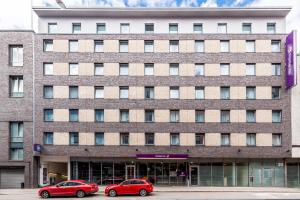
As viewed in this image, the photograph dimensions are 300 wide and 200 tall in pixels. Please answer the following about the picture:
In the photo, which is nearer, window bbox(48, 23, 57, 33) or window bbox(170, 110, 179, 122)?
window bbox(170, 110, 179, 122)

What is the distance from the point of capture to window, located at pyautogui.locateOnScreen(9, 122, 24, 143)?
3209cm

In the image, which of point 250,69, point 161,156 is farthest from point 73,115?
point 250,69

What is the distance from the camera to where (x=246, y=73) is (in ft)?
107

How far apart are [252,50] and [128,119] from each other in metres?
16.0

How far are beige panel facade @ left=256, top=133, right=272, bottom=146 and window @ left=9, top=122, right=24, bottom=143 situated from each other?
26038mm

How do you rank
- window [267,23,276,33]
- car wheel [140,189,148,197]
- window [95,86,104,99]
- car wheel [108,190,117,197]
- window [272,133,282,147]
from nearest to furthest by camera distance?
car wheel [140,189,148,197] → car wheel [108,190,117,197] → window [272,133,282,147] → window [95,86,104,99] → window [267,23,276,33]

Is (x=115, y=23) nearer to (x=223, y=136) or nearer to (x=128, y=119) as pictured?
(x=128, y=119)

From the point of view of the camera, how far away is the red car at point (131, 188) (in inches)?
987

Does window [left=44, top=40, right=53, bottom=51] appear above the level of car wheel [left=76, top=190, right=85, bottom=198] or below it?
above

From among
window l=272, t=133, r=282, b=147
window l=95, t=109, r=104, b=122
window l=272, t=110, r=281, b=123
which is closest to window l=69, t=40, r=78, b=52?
window l=95, t=109, r=104, b=122

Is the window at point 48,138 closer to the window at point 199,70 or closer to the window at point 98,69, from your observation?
the window at point 98,69

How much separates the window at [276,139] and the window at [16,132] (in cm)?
2779

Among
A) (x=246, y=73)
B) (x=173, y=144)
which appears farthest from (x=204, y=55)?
(x=173, y=144)

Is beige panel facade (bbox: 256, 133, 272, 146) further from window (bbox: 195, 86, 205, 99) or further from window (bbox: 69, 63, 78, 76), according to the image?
window (bbox: 69, 63, 78, 76)
